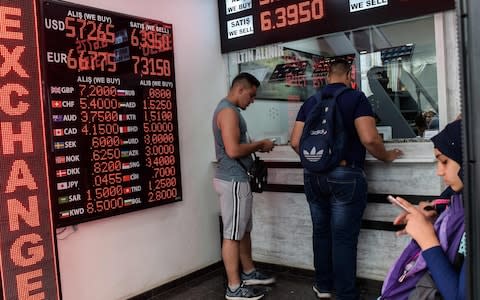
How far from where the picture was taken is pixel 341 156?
2.62m

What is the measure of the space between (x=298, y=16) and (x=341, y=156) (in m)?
1.25

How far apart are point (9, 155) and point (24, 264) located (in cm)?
59

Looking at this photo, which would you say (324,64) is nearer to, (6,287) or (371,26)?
(371,26)

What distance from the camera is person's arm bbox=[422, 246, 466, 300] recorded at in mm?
1102

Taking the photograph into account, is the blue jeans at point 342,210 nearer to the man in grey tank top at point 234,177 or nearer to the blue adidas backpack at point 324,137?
the blue adidas backpack at point 324,137

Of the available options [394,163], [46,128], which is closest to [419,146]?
[394,163]

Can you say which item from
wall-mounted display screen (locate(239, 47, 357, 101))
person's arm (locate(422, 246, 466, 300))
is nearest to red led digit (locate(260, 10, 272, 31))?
wall-mounted display screen (locate(239, 47, 357, 101))

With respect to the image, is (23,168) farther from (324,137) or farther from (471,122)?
(471,122)

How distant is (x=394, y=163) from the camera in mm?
2947

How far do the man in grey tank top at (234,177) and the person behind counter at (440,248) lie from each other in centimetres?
175

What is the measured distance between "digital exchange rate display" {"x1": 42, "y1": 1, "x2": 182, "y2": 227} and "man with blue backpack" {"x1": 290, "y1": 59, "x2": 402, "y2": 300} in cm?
109

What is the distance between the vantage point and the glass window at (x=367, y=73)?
3.04 metres

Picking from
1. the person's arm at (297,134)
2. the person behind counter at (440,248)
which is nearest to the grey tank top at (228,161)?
the person's arm at (297,134)

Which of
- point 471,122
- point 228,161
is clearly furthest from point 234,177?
point 471,122
